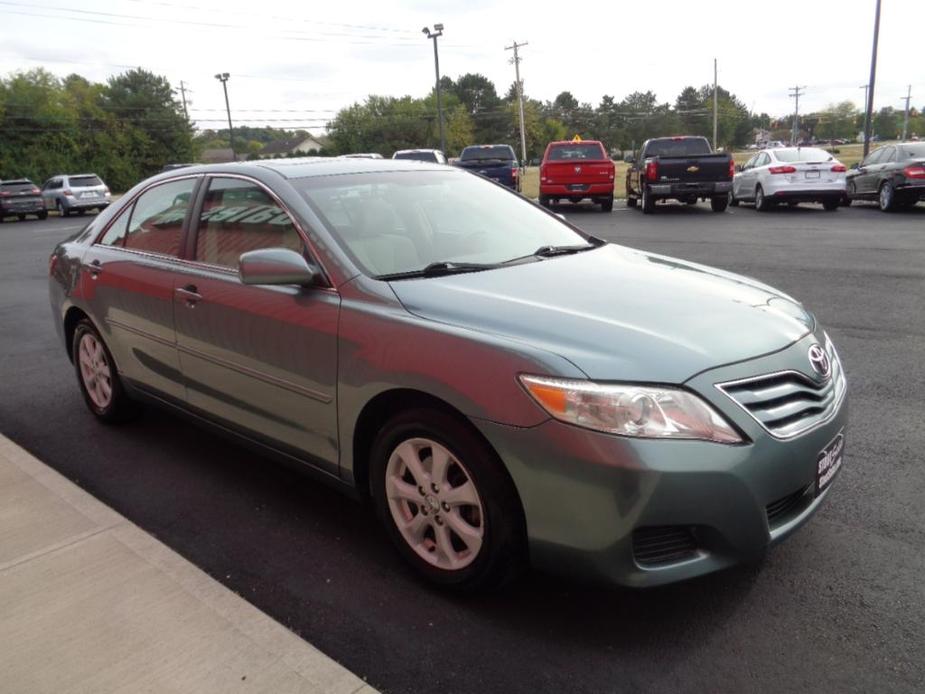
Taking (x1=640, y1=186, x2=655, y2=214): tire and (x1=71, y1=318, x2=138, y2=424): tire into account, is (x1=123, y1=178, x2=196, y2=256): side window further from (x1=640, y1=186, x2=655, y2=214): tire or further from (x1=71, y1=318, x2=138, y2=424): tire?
(x1=640, y1=186, x2=655, y2=214): tire

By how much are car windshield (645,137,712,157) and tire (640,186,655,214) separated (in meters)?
1.33

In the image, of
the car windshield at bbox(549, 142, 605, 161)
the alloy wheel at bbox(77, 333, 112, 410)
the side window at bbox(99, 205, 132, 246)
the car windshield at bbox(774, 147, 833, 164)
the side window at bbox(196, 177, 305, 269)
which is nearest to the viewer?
the side window at bbox(196, 177, 305, 269)

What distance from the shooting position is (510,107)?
119312 millimetres

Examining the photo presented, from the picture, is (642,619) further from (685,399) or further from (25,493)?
(25,493)

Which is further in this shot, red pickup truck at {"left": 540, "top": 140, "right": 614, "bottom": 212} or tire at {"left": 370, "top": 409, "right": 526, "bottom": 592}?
red pickup truck at {"left": 540, "top": 140, "right": 614, "bottom": 212}

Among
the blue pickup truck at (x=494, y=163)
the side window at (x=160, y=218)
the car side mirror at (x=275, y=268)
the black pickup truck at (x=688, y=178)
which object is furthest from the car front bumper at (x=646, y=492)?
the blue pickup truck at (x=494, y=163)

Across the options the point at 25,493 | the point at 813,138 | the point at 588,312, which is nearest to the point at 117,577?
the point at 25,493

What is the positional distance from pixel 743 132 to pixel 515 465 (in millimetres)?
151569

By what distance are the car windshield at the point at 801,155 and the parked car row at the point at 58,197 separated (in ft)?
78.8

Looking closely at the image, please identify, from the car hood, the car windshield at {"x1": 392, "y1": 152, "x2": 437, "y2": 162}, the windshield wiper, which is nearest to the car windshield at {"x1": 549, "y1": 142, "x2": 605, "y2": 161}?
the car windshield at {"x1": 392, "y1": 152, "x2": 437, "y2": 162}

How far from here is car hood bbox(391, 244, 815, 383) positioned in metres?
2.49

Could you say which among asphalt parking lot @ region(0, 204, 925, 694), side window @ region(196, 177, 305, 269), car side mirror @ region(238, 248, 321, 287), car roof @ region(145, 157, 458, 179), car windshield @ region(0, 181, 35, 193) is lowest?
asphalt parking lot @ region(0, 204, 925, 694)

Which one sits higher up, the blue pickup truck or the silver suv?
the blue pickup truck

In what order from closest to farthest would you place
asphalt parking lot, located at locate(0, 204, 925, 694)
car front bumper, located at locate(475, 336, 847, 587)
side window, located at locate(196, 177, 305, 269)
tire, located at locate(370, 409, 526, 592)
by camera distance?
car front bumper, located at locate(475, 336, 847, 587) < asphalt parking lot, located at locate(0, 204, 925, 694) < tire, located at locate(370, 409, 526, 592) < side window, located at locate(196, 177, 305, 269)
